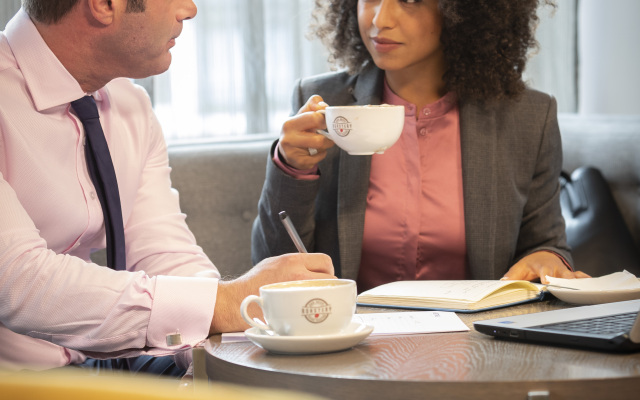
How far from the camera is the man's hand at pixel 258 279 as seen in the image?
1.16 metres

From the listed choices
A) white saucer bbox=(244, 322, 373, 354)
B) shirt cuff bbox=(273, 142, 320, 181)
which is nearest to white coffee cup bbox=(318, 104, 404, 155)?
shirt cuff bbox=(273, 142, 320, 181)

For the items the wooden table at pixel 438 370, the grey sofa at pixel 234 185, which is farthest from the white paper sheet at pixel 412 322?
the grey sofa at pixel 234 185

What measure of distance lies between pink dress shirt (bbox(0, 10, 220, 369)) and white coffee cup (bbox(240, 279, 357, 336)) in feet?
0.72

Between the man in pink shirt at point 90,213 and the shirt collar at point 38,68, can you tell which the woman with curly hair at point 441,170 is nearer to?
the man in pink shirt at point 90,213

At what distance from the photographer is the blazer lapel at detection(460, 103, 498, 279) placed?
179cm

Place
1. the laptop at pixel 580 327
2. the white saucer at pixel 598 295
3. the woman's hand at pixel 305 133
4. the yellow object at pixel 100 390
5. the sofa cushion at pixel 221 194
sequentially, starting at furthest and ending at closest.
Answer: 1. the sofa cushion at pixel 221 194
2. the woman's hand at pixel 305 133
3. the white saucer at pixel 598 295
4. the laptop at pixel 580 327
5. the yellow object at pixel 100 390

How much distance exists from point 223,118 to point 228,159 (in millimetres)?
923

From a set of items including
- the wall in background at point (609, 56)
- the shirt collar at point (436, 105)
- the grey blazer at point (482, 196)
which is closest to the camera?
the grey blazer at point (482, 196)

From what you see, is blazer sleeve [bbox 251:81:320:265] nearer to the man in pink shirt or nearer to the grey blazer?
the grey blazer

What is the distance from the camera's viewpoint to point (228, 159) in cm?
231

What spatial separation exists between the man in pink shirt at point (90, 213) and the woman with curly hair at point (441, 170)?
29 cm

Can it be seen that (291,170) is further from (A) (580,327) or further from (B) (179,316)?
(A) (580,327)

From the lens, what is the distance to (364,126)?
54.7 inches

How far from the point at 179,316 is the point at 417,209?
0.82m
